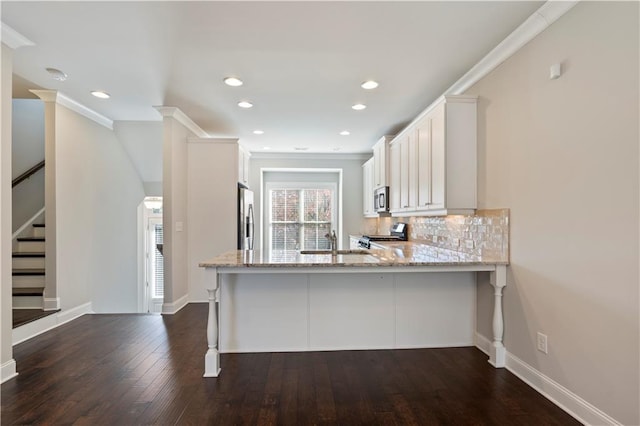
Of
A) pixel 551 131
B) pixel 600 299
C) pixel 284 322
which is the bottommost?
pixel 284 322

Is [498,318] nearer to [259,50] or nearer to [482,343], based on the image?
[482,343]

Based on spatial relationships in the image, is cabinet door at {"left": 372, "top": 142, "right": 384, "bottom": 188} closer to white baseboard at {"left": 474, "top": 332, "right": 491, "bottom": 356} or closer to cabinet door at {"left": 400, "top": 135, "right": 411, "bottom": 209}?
cabinet door at {"left": 400, "top": 135, "right": 411, "bottom": 209}

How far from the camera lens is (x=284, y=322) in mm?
2971

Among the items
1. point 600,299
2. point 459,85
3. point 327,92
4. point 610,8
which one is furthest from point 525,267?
point 327,92

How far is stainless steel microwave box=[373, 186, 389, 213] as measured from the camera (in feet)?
16.6

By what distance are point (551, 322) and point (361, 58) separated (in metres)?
2.39

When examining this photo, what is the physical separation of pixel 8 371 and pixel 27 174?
316 cm

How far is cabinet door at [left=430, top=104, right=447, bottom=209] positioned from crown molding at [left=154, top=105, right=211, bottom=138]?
3056 millimetres

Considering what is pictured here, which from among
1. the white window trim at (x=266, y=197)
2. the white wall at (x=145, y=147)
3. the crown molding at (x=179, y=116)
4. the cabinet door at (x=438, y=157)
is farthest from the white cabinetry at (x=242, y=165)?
the cabinet door at (x=438, y=157)

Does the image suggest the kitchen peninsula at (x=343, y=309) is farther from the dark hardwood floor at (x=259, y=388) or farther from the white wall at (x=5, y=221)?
the white wall at (x=5, y=221)

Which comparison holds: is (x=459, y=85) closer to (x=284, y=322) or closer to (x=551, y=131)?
(x=551, y=131)

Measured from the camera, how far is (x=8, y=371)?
247 centimetres

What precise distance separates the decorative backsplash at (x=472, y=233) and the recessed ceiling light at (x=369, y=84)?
158cm

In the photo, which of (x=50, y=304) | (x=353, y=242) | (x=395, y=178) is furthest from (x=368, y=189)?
(x=50, y=304)
